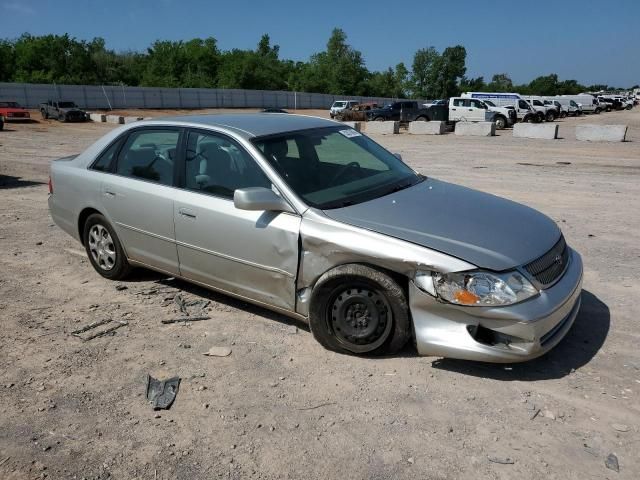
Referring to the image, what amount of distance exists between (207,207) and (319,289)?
Result: 1.16 meters

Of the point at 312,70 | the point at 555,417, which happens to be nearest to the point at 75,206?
the point at 555,417

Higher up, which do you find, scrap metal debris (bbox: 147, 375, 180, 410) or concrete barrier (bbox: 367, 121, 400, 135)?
concrete barrier (bbox: 367, 121, 400, 135)

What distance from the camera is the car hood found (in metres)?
3.22

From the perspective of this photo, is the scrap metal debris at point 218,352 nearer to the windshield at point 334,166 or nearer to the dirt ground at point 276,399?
the dirt ground at point 276,399

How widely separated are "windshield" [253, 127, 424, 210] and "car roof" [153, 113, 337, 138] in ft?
0.27

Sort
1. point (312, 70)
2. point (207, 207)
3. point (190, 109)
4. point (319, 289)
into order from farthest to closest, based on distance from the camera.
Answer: point (312, 70)
point (190, 109)
point (207, 207)
point (319, 289)

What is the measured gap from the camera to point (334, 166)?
434 cm

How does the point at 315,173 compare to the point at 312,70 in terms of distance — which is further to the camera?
the point at 312,70

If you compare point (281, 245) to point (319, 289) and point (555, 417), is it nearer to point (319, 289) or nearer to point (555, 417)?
point (319, 289)

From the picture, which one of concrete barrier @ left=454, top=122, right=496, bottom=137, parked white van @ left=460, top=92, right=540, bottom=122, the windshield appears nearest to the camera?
the windshield

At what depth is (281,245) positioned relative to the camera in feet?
12.1

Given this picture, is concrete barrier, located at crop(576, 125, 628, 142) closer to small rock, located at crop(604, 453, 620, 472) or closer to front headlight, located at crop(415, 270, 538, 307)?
front headlight, located at crop(415, 270, 538, 307)

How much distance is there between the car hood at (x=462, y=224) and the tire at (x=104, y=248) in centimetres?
234

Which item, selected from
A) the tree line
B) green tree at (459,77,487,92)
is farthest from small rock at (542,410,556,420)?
green tree at (459,77,487,92)
